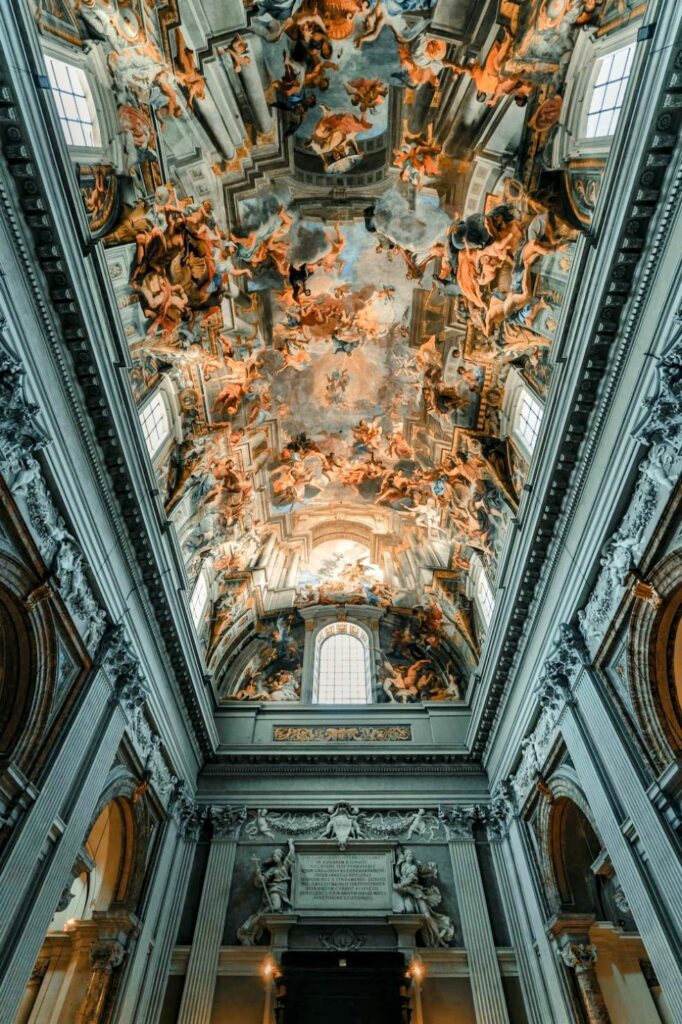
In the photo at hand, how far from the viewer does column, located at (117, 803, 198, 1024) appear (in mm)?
11820

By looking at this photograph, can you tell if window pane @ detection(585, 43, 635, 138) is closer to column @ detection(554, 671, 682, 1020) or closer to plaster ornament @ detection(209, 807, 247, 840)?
column @ detection(554, 671, 682, 1020)

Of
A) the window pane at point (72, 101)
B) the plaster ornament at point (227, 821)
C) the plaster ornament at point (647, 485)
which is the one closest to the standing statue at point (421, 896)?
the plaster ornament at point (227, 821)

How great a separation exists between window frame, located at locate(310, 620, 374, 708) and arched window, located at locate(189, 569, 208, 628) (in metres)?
4.52

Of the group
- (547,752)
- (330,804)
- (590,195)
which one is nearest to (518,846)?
(547,752)

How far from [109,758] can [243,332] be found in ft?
30.2

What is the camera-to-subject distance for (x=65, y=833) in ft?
30.2

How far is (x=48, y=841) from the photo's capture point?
889 cm

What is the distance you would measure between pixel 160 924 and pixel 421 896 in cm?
588

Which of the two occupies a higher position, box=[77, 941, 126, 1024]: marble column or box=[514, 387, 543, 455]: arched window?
box=[514, 387, 543, 455]: arched window

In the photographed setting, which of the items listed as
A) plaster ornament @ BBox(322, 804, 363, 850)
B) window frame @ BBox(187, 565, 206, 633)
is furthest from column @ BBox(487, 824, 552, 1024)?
window frame @ BBox(187, 565, 206, 633)

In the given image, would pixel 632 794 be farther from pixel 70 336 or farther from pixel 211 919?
pixel 70 336

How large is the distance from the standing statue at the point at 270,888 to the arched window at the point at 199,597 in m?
6.12

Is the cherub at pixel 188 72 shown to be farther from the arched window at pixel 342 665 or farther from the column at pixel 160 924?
the arched window at pixel 342 665

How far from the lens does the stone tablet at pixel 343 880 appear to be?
1409cm
